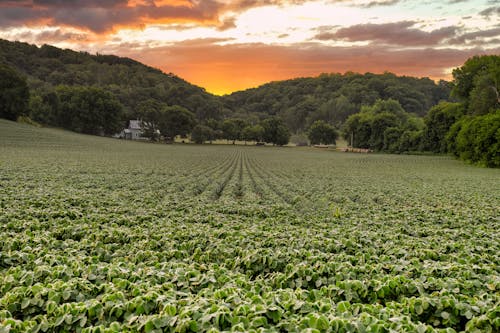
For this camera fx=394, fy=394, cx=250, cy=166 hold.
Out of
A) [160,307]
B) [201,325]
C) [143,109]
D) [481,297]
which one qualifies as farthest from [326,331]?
[143,109]

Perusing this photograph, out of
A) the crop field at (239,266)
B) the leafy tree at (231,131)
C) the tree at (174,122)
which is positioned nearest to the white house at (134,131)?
the tree at (174,122)

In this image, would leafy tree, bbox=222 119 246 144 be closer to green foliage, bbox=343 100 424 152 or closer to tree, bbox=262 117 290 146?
tree, bbox=262 117 290 146

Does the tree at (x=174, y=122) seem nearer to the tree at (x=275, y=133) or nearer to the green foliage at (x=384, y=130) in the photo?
the tree at (x=275, y=133)

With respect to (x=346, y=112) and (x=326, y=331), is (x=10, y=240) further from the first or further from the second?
(x=346, y=112)

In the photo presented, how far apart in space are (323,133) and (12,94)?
11657 cm

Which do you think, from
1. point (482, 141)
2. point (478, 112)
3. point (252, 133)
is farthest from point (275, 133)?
point (482, 141)

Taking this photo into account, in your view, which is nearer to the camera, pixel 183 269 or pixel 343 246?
pixel 183 269

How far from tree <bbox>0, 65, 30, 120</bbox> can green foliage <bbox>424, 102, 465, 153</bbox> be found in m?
110

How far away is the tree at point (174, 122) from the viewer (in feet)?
485

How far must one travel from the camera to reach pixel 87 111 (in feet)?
422

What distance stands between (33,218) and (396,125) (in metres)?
135

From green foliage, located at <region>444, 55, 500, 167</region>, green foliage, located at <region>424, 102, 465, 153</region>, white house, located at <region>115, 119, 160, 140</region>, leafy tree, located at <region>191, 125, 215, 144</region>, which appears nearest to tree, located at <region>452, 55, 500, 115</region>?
green foliage, located at <region>444, 55, 500, 167</region>

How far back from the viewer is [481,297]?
7145 mm

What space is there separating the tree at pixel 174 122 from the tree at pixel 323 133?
54.3m
